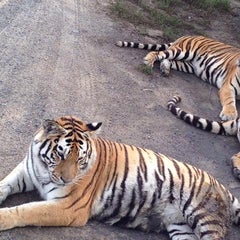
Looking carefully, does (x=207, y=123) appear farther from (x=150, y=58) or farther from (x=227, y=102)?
(x=150, y=58)

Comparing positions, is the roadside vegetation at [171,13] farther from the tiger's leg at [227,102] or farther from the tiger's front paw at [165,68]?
the tiger's leg at [227,102]

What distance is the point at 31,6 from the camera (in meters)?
8.02

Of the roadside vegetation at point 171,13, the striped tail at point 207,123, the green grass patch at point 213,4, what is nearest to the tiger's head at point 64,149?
the striped tail at point 207,123

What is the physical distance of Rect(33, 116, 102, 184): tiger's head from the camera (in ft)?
12.7

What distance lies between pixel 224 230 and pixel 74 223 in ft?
3.49

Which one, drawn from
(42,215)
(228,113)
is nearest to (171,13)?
(228,113)

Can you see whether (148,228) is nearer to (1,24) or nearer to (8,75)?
(8,75)

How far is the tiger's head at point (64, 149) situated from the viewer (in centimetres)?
387

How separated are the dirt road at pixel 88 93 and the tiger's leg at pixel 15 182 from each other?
67 mm

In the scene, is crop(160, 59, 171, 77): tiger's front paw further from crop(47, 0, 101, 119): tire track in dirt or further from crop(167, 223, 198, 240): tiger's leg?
crop(167, 223, 198, 240): tiger's leg

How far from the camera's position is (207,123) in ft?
21.1

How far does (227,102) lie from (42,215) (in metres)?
3.77

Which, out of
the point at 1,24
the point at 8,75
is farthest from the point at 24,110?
the point at 1,24


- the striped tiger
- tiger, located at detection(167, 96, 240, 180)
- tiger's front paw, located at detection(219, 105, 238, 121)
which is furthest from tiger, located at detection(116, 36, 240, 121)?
the striped tiger
